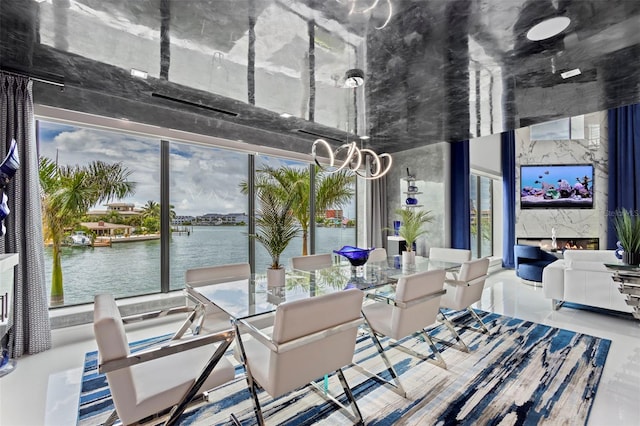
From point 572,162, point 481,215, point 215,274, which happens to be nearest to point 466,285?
point 215,274

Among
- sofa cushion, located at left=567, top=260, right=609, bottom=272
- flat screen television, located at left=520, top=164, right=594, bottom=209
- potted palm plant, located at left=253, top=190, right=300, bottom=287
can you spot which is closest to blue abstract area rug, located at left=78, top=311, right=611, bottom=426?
potted palm plant, located at left=253, top=190, right=300, bottom=287

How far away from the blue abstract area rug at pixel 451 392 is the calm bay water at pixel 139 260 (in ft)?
3.84

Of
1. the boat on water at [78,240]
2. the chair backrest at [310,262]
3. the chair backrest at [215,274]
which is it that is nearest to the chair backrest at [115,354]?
the chair backrest at [215,274]

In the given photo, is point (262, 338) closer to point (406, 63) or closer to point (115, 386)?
point (115, 386)

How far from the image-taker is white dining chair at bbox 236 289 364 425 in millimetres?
1511

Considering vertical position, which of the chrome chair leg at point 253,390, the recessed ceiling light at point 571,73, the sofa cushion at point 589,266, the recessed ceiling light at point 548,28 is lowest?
the chrome chair leg at point 253,390

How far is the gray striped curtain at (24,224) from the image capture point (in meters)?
2.81

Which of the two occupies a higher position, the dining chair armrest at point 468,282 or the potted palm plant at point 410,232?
the potted palm plant at point 410,232

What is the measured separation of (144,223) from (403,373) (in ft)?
11.6

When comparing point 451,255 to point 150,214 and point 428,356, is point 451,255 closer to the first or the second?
point 428,356

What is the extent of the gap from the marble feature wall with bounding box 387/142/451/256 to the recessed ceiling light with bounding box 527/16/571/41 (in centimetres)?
344

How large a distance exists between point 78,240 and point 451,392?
13.7 ft

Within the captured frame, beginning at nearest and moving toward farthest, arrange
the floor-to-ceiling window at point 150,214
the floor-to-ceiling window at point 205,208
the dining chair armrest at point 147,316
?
the dining chair armrest at point 147,316, the floor-to-ceiling window at point 150,214, the floor-to-ceiling window at point 205,208

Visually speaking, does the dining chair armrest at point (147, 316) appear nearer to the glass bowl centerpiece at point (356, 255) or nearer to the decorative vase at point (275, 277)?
the decorative vase at point (275, 277)
